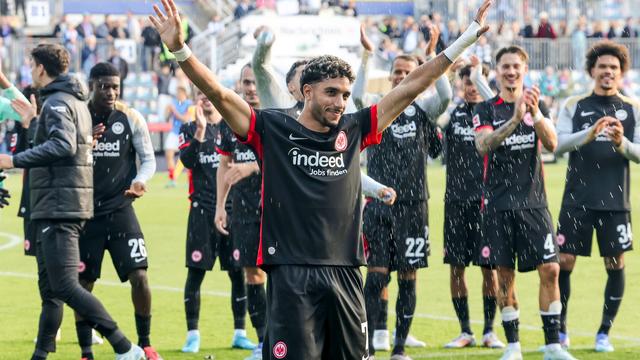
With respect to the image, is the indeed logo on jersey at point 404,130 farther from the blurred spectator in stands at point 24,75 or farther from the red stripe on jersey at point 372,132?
the blurred spectator in stands at point 24,75

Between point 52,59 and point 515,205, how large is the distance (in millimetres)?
3486

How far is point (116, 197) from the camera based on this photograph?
9.74 meters

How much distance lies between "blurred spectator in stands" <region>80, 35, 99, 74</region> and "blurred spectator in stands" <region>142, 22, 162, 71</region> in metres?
1.64

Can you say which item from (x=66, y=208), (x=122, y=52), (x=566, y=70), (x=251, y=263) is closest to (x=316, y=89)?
(x=66, y=208)

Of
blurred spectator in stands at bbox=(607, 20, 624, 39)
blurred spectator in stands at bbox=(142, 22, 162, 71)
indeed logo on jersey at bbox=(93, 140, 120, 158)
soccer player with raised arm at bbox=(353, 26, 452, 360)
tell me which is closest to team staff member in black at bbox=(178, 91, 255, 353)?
indeed logo on jersey at bbox=(93, 140, 120, 158)

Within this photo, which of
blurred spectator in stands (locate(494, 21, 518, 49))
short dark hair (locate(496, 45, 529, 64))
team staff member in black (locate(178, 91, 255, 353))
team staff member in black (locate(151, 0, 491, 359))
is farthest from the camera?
blurred spectator in stands (locate(494, 21, 518, 49))

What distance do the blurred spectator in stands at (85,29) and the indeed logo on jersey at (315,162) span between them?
1184 inches

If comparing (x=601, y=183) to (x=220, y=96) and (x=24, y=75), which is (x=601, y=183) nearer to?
(x=220, y=96)

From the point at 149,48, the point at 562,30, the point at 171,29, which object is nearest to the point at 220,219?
the point at 171,29

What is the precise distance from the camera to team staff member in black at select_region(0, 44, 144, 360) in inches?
342

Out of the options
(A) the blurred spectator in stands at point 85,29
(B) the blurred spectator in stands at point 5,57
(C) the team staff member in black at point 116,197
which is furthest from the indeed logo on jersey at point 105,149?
(A) the blurred spectator in stands at point 85,29

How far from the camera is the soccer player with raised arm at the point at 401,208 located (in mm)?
9781

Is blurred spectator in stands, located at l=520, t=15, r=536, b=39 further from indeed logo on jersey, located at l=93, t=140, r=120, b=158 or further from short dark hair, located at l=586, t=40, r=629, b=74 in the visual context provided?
indeed logo on jersey, located at l=93, t=140, r=120, b=158

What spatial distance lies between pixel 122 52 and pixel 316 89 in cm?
2987
